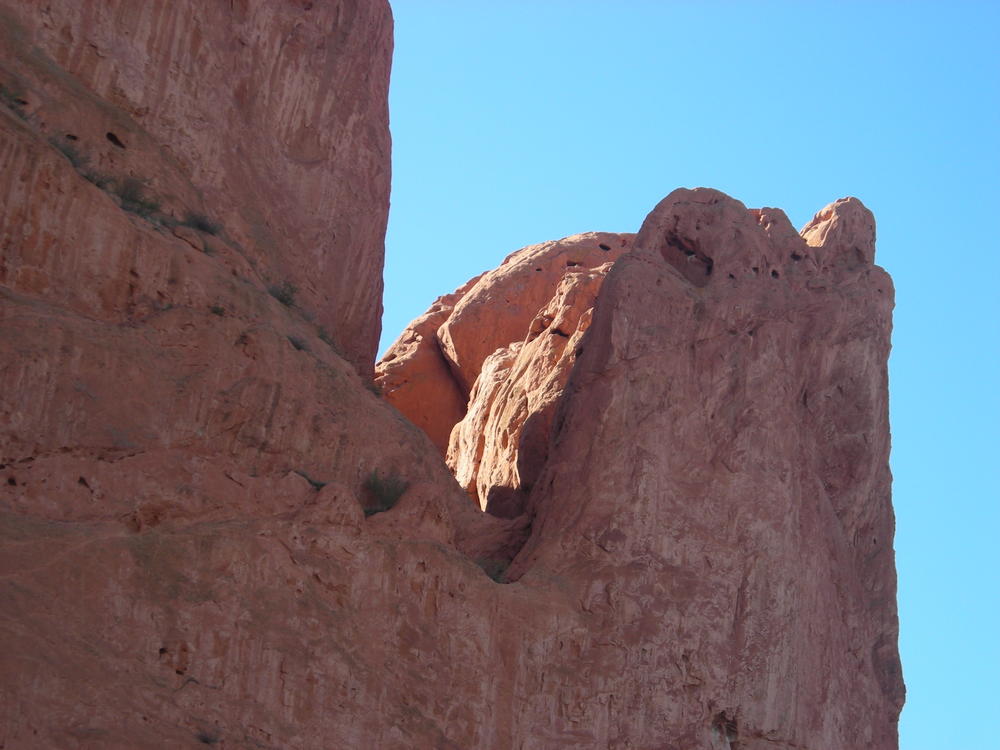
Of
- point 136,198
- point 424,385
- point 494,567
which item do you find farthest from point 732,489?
point 424,385

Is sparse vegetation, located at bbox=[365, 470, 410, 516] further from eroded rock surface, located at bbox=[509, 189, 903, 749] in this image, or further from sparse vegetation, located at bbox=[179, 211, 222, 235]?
sparse vegetation, located at bbox=[179, 211, 222, 235]

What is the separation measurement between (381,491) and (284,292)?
4.13 meters

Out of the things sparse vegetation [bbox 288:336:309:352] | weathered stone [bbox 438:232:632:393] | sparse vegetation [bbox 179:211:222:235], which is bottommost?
sparse vegetation [bbox 288:336:309:352]

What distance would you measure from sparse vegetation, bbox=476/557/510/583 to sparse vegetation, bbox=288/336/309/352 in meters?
4.33

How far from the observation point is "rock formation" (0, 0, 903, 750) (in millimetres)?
18531

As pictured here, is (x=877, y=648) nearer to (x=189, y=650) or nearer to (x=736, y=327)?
(x=736, y=327)

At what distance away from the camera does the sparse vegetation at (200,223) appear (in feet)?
74.4

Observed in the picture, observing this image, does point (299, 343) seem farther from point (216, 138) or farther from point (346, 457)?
point (216, 138)

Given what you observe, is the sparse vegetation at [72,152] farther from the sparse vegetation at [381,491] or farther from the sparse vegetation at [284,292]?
the sparse vegetation at [381,491]

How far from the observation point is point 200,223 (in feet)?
75.5

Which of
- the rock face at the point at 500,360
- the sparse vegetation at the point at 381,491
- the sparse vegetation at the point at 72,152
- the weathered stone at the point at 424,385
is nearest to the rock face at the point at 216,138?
the sparse vegetation at the point at 72,152

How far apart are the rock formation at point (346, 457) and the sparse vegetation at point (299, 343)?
21cm

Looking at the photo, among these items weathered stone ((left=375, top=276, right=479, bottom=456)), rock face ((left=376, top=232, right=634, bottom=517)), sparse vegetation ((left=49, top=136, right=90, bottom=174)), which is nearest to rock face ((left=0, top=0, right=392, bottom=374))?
sparse vegetation ((left=49, top=136, right=90, bottom=174))

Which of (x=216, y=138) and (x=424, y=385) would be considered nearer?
(x=216, y=138)
